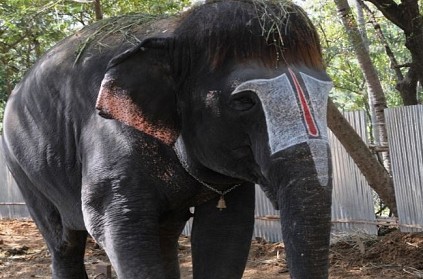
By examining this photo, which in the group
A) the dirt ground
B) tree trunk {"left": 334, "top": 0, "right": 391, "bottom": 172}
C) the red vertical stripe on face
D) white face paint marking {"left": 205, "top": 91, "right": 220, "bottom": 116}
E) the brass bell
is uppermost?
tree trunk {"left": 334, "top": 0, "right": 391, "bottom": 172}

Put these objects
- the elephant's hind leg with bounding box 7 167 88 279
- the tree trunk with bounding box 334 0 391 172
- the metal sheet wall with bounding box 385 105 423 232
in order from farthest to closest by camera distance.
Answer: the tree trunk with bounding box 334 0 391 172, the metal sheet wall with bounding box 385 105 423 232, the elephant's hind leg with bounding box 7 167 88 279

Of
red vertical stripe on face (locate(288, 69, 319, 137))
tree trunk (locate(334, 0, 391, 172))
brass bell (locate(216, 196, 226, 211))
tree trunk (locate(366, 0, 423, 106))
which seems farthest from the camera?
tree trunk (locate(334, 0, 391, 172))

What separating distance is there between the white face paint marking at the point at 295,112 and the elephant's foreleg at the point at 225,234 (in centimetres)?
95

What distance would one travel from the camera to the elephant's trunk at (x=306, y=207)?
2240 millimetres

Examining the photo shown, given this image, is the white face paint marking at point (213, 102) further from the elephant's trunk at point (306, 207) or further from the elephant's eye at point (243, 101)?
the elephant's trunk at point (306, 207)

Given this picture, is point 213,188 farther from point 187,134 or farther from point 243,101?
point 243,101

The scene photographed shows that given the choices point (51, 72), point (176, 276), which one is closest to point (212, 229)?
point (176, 276)

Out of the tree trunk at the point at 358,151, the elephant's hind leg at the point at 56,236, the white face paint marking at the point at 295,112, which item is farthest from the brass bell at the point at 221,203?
the tree trunk at the point at 358,151

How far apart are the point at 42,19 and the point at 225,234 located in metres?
7.89

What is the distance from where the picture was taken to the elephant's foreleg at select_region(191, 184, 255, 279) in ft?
11.0

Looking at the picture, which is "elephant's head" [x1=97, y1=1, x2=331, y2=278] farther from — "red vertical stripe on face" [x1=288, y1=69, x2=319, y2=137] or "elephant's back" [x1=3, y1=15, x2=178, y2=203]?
"elephant's back" [x1=3, y1=15, x2=178, y2=203]

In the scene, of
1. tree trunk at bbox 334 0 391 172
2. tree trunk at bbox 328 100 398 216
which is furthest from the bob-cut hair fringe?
tree trunk at bbox 334 0 391 172

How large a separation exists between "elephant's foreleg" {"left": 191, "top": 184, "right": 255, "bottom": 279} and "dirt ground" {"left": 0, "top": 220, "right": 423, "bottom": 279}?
11.5 ft

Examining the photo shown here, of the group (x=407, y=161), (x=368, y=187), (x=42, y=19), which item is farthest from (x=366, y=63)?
(x=42, y=19)
